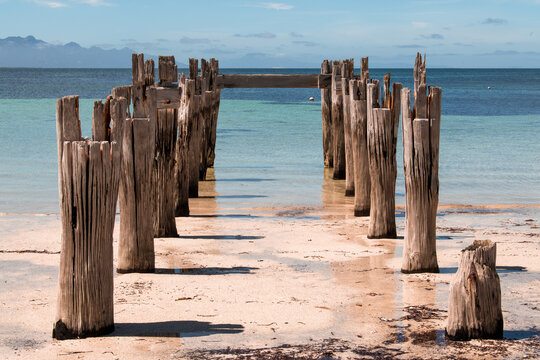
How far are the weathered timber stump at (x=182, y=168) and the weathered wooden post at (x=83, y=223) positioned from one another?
5585 mm

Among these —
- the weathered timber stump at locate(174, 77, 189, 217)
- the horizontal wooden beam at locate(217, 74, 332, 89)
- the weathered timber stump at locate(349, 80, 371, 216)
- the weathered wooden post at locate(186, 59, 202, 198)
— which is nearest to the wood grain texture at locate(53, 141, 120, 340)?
the weathered timber stump at locate(174, 77, 189, 217)

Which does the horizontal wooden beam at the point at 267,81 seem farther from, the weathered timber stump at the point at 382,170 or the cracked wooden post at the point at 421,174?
the cracked wooden post at the point at 421,174

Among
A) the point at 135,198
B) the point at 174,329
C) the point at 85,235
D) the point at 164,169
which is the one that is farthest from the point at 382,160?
the point at 85,235

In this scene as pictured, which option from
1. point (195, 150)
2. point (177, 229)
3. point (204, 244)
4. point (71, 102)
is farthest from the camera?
point (195, 150)

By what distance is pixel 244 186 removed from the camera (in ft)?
48.9

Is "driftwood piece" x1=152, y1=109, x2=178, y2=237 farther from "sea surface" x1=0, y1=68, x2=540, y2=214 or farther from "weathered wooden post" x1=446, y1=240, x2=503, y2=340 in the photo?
"weathered wooden post" x1=446, y1=240, x2=503, y2=340

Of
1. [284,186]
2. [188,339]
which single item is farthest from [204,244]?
[284,186]

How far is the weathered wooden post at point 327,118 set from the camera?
16453 millimetres

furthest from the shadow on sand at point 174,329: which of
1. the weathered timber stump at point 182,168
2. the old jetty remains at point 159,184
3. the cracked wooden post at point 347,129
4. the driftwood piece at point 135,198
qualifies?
the cracked wooden post at point 347,129

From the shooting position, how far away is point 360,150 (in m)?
10.9

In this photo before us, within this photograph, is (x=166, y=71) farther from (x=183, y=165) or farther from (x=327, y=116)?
(x=327, y=116)

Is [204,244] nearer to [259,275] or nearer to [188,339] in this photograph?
[259,275]

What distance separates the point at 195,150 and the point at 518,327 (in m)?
7.39

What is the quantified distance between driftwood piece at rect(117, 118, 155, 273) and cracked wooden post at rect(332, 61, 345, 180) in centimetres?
824
